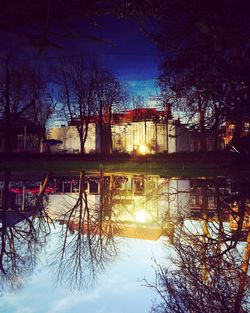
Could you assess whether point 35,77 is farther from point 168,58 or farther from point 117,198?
point 117,198

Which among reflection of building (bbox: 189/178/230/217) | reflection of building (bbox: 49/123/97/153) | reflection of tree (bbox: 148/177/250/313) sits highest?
reflection of building (bbox: 49/123/97/153)

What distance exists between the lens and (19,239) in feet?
28.2

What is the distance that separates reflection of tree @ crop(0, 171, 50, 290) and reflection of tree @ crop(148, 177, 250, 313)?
10.2 ft

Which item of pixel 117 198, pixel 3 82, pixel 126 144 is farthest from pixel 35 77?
pixel 117 198

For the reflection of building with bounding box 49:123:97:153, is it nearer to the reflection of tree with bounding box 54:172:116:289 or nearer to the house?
the house

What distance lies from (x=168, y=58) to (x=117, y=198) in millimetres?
7880

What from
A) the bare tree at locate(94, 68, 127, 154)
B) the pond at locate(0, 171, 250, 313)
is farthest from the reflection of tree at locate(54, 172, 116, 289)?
the bare tree at locate(94, 68, 127, 154)

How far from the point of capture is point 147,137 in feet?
132

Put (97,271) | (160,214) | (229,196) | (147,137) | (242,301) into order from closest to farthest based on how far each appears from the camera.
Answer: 1. (242,301)
2. (97,271)
3. (229,196)
4. (160,214)
5. (147,137)

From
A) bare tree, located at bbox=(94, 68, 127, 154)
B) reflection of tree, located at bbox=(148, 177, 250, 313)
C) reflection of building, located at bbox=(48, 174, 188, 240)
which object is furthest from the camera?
bare tree, located at bbox=(94, 68, 127, 154)

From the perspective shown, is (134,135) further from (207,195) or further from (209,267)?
(209,267)

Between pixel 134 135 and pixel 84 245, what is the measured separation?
32.8 meters

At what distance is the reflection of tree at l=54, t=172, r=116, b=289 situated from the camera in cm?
843

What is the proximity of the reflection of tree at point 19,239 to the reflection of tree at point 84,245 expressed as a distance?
2.09 ft
